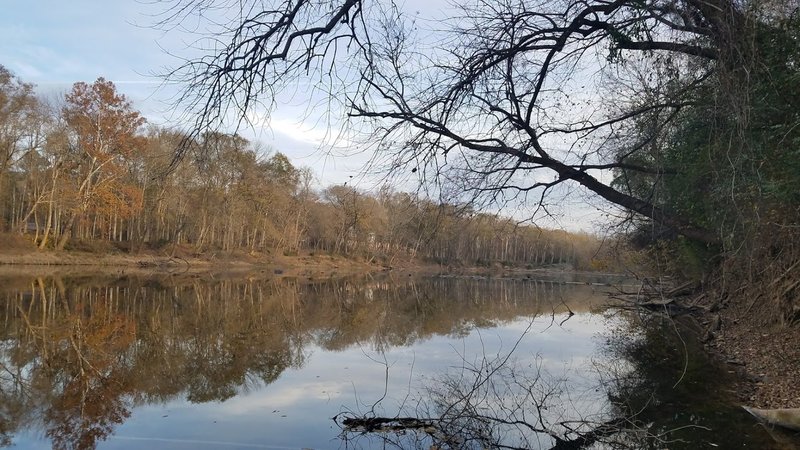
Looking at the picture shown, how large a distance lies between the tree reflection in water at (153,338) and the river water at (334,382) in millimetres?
53

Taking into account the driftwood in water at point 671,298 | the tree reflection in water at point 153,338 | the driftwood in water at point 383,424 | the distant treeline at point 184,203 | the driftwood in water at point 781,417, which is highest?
the distant treeline at point 184,203

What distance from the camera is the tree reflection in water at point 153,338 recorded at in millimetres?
7609

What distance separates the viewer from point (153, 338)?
12.8 m

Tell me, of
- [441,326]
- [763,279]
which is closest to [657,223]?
[763,279]

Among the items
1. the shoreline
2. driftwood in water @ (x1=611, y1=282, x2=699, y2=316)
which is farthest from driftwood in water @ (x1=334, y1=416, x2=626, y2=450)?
driftwood in water @ (x1=611, y1=282, x2=699, y2=316)

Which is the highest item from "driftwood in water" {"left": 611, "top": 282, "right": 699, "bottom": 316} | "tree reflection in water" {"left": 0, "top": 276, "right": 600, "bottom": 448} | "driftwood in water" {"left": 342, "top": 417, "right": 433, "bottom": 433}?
"driftwood in water" {"left": 611, "top": 282, "right": 699, "bottom": 316}

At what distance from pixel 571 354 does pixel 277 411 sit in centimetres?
823

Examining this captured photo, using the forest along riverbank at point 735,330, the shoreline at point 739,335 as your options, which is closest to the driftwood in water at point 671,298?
the forest along riverbank at point 735,330

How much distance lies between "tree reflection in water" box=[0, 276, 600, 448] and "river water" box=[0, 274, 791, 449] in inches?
2.1

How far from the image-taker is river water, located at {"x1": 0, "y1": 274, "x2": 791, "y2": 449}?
22.4ft

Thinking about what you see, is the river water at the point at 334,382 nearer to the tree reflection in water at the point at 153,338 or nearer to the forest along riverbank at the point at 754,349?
the tree reflection in water at the point at 153,338

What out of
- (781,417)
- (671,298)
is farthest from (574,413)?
(671,298)

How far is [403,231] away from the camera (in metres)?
5.96

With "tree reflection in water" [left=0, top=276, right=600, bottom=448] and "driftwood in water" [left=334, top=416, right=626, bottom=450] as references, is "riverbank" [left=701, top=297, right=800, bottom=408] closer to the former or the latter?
"driftwood in water" [left=334, top=416, right=626, bottom=450]
